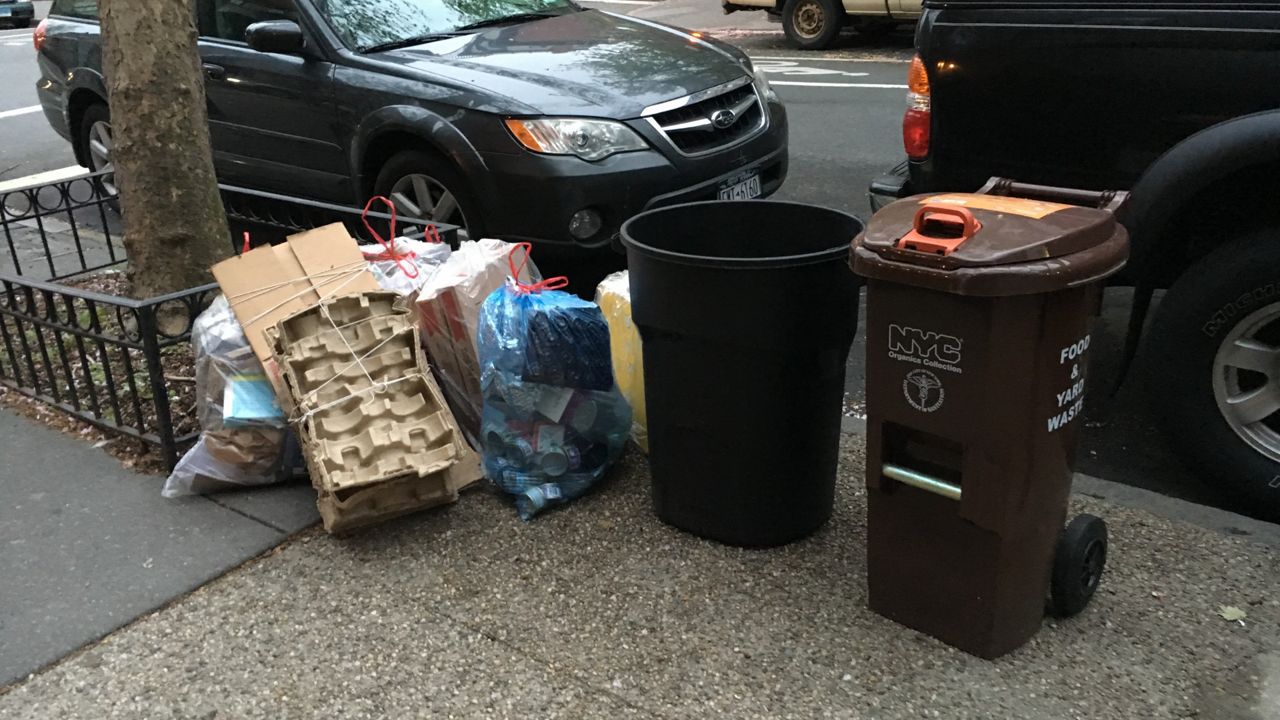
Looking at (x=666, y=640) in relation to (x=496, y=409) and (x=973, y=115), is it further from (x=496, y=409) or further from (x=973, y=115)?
(x=973, y=115)

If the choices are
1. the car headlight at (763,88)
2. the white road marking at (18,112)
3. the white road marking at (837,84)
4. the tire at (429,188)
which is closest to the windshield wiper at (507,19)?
the tire at (429,188)

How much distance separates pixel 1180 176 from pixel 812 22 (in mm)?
12342

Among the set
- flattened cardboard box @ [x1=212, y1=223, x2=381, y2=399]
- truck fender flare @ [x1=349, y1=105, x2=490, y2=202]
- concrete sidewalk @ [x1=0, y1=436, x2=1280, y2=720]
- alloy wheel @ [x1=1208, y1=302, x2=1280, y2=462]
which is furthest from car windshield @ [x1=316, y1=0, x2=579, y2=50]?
alloy wheel @ [x1=1208, y1=302, x2=1280, y2=462]

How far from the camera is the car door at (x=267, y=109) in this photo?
5949mm

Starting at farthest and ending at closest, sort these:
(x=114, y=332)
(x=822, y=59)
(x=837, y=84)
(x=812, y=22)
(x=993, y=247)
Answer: (x=812, y=22) < (x=822, y=59) < (x=837, y=84) < (x=114, y=332) < (x=993, y=247)

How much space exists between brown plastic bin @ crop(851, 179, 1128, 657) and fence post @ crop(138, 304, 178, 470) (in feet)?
8.18

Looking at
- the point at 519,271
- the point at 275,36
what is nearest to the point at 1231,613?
Result: the point at 519,271

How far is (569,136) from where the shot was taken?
16.6 ft

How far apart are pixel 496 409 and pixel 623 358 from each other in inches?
23.5

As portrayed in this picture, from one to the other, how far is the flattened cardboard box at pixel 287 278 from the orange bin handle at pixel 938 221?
2.17 m

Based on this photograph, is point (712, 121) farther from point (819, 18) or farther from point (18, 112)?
point (18, 112)

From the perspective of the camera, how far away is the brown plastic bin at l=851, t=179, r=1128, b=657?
8.34ft

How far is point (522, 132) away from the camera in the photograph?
5078 millimetres

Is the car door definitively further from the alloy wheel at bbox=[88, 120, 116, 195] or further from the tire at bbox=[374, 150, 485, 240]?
the alloy wheel at bbox=[88, 120, 116, 195]
